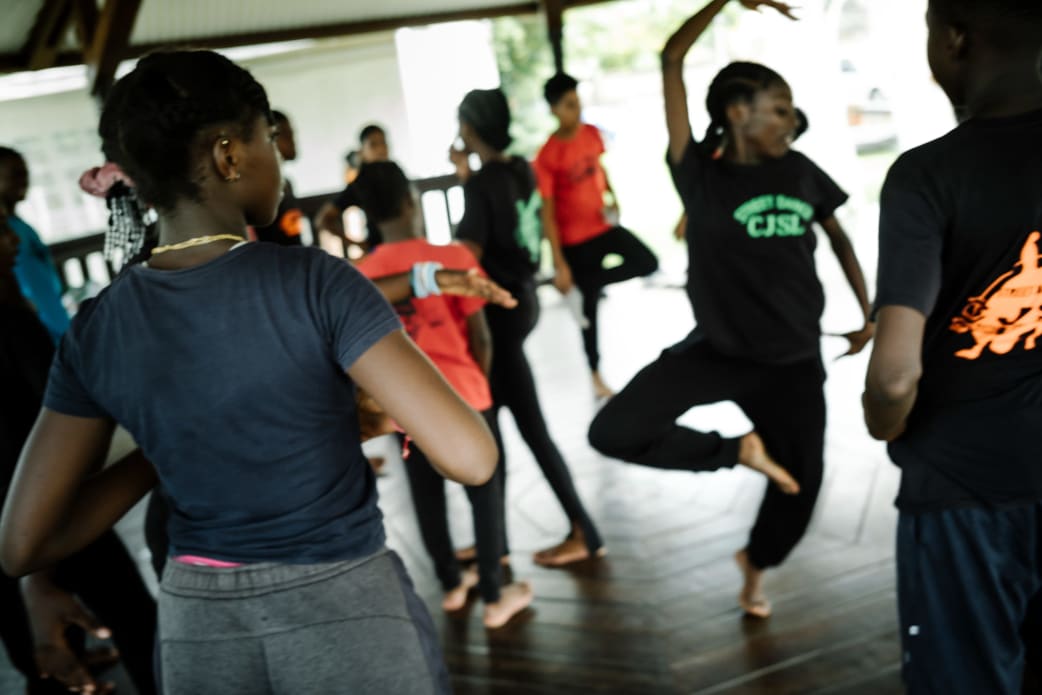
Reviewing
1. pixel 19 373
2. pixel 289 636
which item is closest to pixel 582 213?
pixel 19 373

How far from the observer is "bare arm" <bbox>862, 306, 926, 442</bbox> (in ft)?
4.49

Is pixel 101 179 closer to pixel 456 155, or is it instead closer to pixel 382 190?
pixel 382 190

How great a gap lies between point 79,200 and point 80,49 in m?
3.04

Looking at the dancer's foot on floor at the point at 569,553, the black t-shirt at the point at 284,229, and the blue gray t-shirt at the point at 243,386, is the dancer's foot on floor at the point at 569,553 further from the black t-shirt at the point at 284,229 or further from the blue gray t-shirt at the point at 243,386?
the blue gray t-shirt at the point at 243,386

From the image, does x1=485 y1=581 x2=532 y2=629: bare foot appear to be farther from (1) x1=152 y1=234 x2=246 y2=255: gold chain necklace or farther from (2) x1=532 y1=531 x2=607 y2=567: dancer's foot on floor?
(1) x1=152 y1=234 x2=246 y2=255: gold chain necklace

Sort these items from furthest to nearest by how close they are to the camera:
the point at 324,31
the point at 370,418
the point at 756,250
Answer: the point at 324,31, the point at 756,250, the point at 370,418

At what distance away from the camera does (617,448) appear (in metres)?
2.40

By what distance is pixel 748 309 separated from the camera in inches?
92.4

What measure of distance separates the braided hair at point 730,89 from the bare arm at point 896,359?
1.09 metres

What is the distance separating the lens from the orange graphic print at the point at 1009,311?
54.3 inches

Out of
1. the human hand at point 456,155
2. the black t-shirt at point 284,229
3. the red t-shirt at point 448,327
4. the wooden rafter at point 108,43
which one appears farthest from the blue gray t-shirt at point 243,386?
the wooden rafter at point 108,43

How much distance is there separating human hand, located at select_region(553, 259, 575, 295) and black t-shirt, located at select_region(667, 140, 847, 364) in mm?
2024

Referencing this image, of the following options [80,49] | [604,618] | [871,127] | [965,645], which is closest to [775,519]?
[604,618]

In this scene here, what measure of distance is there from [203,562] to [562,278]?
3345 millimetres
